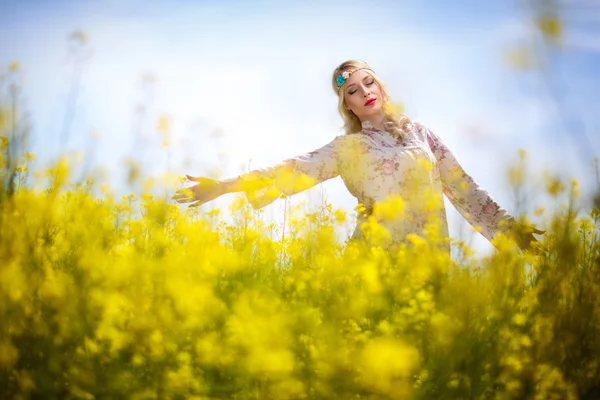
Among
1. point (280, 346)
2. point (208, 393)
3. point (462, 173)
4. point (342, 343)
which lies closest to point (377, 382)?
point (342, 343)

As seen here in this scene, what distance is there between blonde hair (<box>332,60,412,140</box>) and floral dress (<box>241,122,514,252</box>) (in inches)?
1.5

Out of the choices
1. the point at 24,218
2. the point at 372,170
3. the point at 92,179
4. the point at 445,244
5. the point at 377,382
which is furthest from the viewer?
the point at 372,170

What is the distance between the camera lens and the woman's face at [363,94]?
284cm

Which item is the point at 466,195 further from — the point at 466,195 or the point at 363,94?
the point at 363,94

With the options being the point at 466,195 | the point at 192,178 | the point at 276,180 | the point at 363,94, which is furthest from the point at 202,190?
the point at 466,195

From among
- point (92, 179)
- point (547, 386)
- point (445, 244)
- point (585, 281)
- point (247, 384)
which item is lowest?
point (547, 386)

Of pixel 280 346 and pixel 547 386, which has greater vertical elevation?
pixel 280 346

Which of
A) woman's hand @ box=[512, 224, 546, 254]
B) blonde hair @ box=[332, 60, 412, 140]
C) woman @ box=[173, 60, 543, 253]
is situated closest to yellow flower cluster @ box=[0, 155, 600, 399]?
woman's hand @ box=[512, 224, 546, 254]

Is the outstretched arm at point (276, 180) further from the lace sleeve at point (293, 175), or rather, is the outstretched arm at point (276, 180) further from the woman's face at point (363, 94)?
the woman's face at point (363, 94)

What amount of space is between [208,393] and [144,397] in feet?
0.54

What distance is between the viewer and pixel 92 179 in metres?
2.01

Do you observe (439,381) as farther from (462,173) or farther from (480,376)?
(462,173)

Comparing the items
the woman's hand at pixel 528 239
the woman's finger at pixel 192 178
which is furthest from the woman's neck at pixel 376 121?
the woman's finger at pixel 192 178

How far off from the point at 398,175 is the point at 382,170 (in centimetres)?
8
